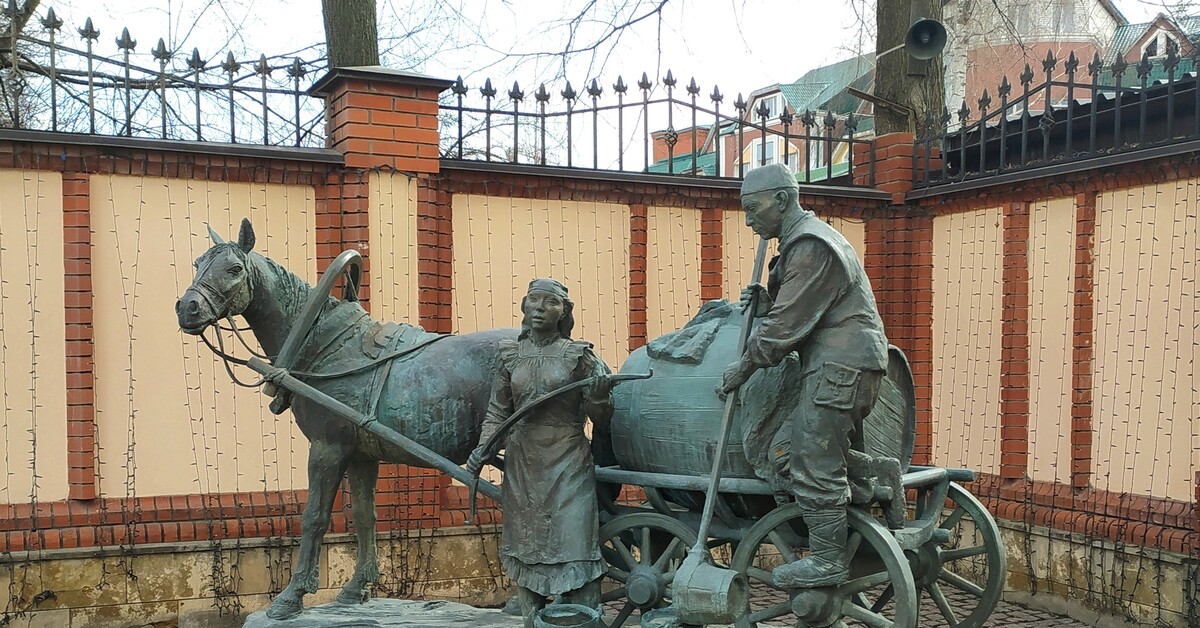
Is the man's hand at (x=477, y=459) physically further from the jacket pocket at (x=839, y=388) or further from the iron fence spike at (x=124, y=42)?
the iron fence spike at (x=124, y=42)

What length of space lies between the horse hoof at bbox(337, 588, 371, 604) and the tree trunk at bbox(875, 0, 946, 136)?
21.3 ft

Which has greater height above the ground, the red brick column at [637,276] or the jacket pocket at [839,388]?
the red brick column at [637,276]

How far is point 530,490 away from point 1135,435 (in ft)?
14.9

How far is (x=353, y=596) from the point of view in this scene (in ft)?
16.4

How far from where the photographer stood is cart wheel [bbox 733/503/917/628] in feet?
13.0

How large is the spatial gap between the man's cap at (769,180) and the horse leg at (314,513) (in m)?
2.14

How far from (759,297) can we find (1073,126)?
4.93 meters

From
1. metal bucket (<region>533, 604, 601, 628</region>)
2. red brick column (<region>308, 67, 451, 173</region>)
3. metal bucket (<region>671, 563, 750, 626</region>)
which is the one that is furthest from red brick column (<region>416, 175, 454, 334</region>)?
metal bucket (<region>671, 563, 750, 626</region>)

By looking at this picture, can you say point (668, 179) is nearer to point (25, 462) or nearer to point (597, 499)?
point (597, 499)

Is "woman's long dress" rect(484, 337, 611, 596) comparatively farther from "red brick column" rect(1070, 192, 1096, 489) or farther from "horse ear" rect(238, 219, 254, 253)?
"red brick column" rect(1070, 192, 1096, 489)

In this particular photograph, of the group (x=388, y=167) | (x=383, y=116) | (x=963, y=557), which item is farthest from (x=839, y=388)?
(x=383, y=116)

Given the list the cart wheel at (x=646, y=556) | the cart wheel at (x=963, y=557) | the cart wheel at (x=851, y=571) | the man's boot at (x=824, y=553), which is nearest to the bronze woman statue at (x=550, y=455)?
the cart wheel at (x=646, y=556)

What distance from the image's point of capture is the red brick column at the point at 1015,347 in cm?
769

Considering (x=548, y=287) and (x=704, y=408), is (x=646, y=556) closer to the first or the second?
(x=704, y=408)
